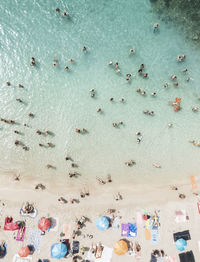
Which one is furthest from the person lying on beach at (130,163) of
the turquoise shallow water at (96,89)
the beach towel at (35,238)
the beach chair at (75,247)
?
the beach towel at (35,238)

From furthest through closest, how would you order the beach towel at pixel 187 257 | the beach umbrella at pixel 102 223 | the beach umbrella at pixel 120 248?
the beach towel at pixel 187 257 → the beach umbrella at pixel 102 223 → the beach umbrella at pixel 120 248

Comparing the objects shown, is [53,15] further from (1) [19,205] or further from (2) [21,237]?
(2) [21,237]

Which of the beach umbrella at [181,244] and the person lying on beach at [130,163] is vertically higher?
the person lying on beach at [130,163]

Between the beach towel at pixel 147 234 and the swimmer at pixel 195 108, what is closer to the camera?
the beach towel at pixel 147 234

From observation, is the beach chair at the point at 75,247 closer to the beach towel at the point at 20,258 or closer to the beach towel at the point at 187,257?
the beach towel at the point at 20,258

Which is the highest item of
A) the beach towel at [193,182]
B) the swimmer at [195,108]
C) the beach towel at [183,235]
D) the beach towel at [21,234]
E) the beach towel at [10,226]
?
the swimmer at [195,108]

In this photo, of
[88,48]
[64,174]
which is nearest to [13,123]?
[64,174]

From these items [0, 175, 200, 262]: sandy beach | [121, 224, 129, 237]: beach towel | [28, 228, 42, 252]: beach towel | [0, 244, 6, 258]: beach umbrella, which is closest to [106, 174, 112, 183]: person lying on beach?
[0, 175, 200, 262]: sandy beach
